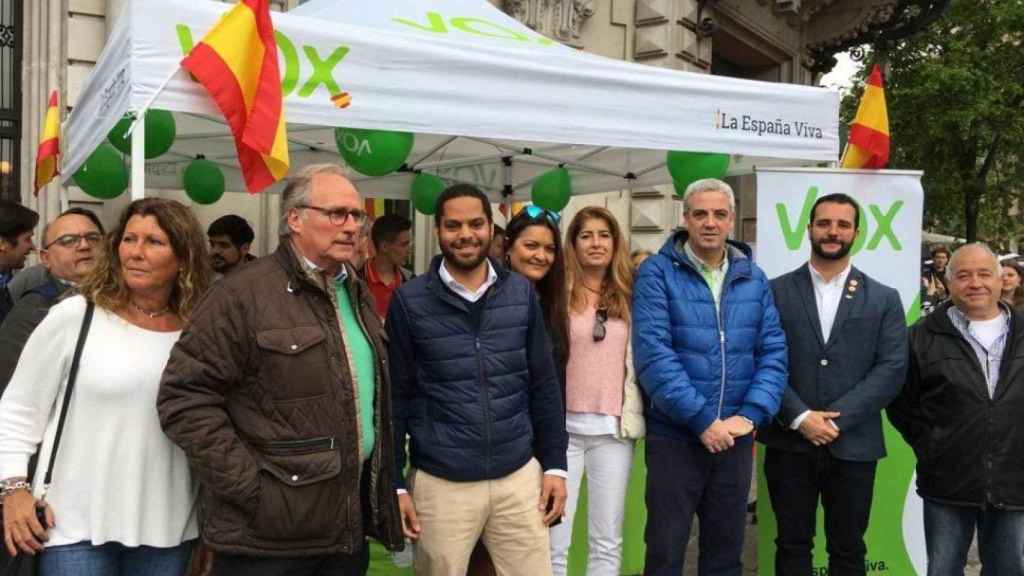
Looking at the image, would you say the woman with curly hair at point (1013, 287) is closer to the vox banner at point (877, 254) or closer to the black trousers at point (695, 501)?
the vox banner at point (877, 254)

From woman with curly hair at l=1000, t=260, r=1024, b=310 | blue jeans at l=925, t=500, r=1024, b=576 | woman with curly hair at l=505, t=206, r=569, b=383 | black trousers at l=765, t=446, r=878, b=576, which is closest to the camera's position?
blue jeans at l=925, t=500, r=1024, b=576

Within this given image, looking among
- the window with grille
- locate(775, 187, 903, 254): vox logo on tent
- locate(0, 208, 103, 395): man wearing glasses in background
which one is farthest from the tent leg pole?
the window with grille

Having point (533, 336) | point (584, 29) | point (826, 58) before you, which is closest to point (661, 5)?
point (584, 29)

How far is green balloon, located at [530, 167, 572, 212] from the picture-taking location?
6.20 metres

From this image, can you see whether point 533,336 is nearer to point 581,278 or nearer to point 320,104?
point 581,278

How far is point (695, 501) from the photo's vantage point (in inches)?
142

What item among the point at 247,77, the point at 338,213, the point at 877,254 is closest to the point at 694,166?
the point at 877,254

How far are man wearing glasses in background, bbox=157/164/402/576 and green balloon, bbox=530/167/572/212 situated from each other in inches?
147

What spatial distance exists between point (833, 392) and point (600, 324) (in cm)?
96

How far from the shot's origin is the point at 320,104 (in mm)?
3443

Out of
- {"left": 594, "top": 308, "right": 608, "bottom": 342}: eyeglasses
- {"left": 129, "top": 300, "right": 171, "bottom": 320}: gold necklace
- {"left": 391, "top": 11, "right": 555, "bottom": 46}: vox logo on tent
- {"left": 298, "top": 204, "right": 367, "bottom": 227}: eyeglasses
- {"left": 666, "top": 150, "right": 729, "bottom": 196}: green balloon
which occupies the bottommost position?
{"left": 594, "top": 308, "right": 608, "bottom": 342}: eyeglasses

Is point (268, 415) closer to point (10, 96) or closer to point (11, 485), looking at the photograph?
point (11, 485)

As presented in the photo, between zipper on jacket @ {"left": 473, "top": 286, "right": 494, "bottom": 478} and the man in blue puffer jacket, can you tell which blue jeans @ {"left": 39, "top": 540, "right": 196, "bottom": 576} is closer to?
zipper on jacket @ {"left": 473, "top": 286, "right": 494, "bottom": 478}

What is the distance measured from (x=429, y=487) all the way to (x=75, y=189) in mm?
4667
